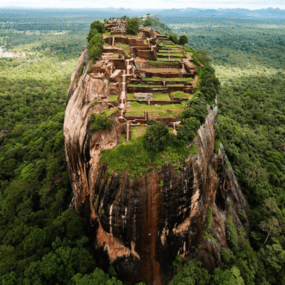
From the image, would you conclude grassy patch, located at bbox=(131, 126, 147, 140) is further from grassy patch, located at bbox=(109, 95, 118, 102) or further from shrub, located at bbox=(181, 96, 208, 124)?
grassy patch, located at bbox=(109, 95, 118, 102)

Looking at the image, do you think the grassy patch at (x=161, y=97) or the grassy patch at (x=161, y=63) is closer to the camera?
the grassy patch at (x=161, y=97)

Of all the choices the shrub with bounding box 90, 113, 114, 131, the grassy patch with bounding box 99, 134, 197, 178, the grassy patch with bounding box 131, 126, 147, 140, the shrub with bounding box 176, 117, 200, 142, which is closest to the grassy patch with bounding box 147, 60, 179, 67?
the shrub with bounding box 176, 117, 200, 142

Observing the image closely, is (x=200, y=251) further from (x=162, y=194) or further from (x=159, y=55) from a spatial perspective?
(x=159, y=55)

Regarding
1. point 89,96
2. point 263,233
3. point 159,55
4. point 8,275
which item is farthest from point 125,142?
point 159,55

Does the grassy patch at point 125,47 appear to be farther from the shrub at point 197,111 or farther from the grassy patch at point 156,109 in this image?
the shrub at point 197,111

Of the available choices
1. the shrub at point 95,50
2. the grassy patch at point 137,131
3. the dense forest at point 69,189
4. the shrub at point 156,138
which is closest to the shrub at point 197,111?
the shrub at point 156,138

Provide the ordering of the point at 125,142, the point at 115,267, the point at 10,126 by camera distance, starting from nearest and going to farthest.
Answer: the point at 125,142 → the point at 115,267 → the point at 10,126
